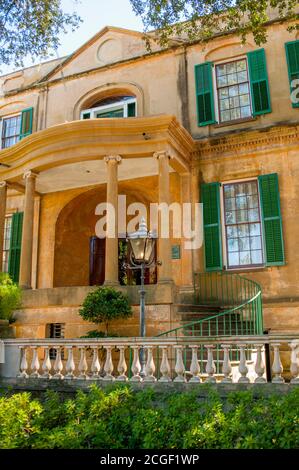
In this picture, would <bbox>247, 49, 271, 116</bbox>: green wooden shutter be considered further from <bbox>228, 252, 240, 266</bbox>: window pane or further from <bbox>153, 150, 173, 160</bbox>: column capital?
<bbox>228, 252, 240, 266</bbox>: window pane

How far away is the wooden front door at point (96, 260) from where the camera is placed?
1509cm

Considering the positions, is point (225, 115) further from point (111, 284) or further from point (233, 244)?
point (111, 284)

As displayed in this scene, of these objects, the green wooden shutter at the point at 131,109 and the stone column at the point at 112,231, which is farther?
the green wooden shutter at the point at 131,109

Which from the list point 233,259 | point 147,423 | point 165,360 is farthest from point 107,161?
point 147,423

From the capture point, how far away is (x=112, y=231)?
33.7 feet

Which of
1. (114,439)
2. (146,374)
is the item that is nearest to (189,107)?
(146,374)

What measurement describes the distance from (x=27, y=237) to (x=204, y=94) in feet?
22.5

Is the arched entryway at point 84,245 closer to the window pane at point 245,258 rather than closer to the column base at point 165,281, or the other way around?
the window pane at point 245,258

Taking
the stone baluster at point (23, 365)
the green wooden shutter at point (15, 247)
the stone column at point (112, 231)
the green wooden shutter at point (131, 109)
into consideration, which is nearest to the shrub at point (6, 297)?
the stone baluster at point (23, 365)

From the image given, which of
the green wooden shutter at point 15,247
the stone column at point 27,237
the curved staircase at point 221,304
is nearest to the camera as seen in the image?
the curved staircase at point 221,304

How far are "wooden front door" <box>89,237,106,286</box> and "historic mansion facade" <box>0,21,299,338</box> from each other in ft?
0.16

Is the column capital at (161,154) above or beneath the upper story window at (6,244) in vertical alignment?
above

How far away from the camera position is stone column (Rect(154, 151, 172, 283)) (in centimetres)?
975

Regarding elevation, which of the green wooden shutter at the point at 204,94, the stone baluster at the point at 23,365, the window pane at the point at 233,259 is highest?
the green wooden shutter at the point at 204,94
